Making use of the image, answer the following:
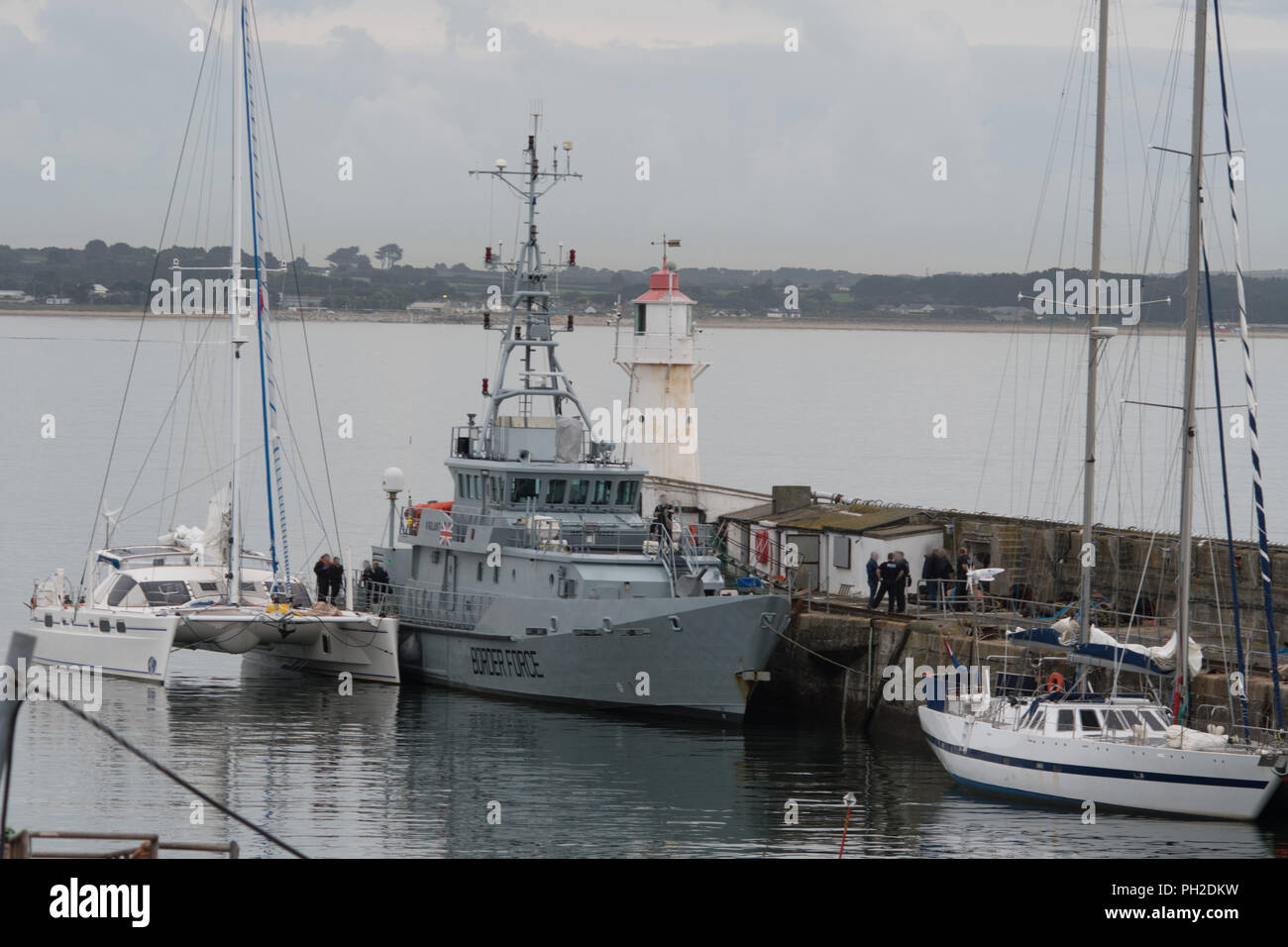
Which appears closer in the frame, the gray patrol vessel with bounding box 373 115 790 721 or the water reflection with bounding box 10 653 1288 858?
the water reflection with bounding box 10 653 1288 858

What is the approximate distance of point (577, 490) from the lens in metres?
33.1

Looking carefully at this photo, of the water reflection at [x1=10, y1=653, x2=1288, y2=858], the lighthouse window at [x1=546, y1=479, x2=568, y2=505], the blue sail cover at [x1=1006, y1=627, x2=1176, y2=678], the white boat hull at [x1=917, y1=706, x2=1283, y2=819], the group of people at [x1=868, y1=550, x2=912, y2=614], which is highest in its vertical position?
the lighthouse window at [x1=546, y1=479, x2=568, y2=505]

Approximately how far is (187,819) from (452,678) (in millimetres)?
10334

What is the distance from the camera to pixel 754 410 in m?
140

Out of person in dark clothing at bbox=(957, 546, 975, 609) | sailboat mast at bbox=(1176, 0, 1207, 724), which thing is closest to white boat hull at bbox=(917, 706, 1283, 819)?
sailboat mast at bbox=(1176, 0, 1207, 724)

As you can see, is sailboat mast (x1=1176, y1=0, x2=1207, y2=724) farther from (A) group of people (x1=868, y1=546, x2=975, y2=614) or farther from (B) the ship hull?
(B) the ship hull

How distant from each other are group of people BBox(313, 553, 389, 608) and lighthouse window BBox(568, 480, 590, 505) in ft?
15.3

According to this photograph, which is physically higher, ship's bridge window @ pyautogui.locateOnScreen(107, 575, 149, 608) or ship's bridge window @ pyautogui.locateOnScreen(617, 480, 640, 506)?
ship's bridge window @ pyautogui.locateOnScreen(617, 480, 640, 506)

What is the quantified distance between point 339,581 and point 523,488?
477cm

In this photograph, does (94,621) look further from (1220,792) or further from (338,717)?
(1220,792)

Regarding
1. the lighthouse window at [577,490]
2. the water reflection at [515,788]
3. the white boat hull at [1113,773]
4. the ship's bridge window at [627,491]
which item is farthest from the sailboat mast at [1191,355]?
the lighthouse window at [577,490]

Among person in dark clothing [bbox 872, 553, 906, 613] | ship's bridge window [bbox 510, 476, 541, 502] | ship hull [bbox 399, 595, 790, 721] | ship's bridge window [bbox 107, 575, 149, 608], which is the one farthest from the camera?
ship's bridge window [bbox 107, 575, 149, 608]

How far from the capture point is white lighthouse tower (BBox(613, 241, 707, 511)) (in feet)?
139
